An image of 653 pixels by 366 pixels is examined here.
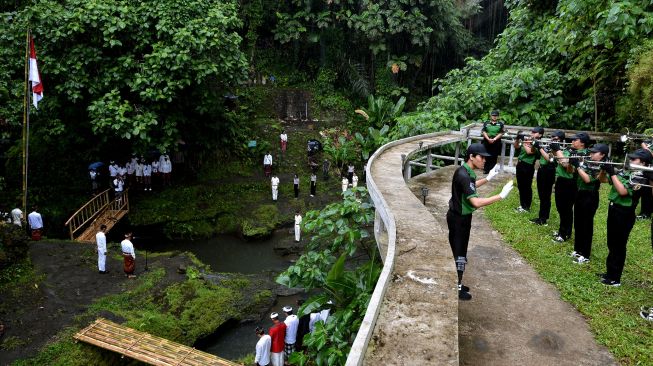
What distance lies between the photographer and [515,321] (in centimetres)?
502

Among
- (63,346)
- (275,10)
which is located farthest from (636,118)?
(275,10)

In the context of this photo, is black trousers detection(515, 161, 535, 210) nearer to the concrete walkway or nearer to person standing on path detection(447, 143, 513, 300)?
the concrete walkway

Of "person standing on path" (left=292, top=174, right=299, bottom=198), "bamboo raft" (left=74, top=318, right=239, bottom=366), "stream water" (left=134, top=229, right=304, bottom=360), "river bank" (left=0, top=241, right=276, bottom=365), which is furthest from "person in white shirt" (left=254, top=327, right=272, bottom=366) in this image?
"person standing on path" (left=292, top=174, right=299, bottom=198)

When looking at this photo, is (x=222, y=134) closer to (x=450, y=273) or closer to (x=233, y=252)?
(x=233, y=252)

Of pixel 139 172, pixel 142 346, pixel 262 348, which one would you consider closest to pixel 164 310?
pixel 142 346

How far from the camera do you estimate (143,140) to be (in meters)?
15.6

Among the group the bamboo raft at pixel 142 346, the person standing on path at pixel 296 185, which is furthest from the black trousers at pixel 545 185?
the person standing on path at pixel 296 185

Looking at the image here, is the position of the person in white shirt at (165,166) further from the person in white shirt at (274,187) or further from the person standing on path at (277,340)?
the person standing on path at (277,340)

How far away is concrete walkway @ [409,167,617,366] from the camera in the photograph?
443 cm

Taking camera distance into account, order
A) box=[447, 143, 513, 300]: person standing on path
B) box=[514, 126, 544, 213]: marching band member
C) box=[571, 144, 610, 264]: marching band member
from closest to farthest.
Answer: box=[447, 143, 513, 300]: person standing on path
box=[571, 144, 610, 264]: marching band member
box=[514, 126, 544, 213]: marching band member

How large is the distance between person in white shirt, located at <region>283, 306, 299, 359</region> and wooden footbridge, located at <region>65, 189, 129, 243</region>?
791 centimetres

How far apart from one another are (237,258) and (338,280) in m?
10.0

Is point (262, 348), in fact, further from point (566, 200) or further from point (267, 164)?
point (267, 164)

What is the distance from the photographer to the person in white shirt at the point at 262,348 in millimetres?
9500
